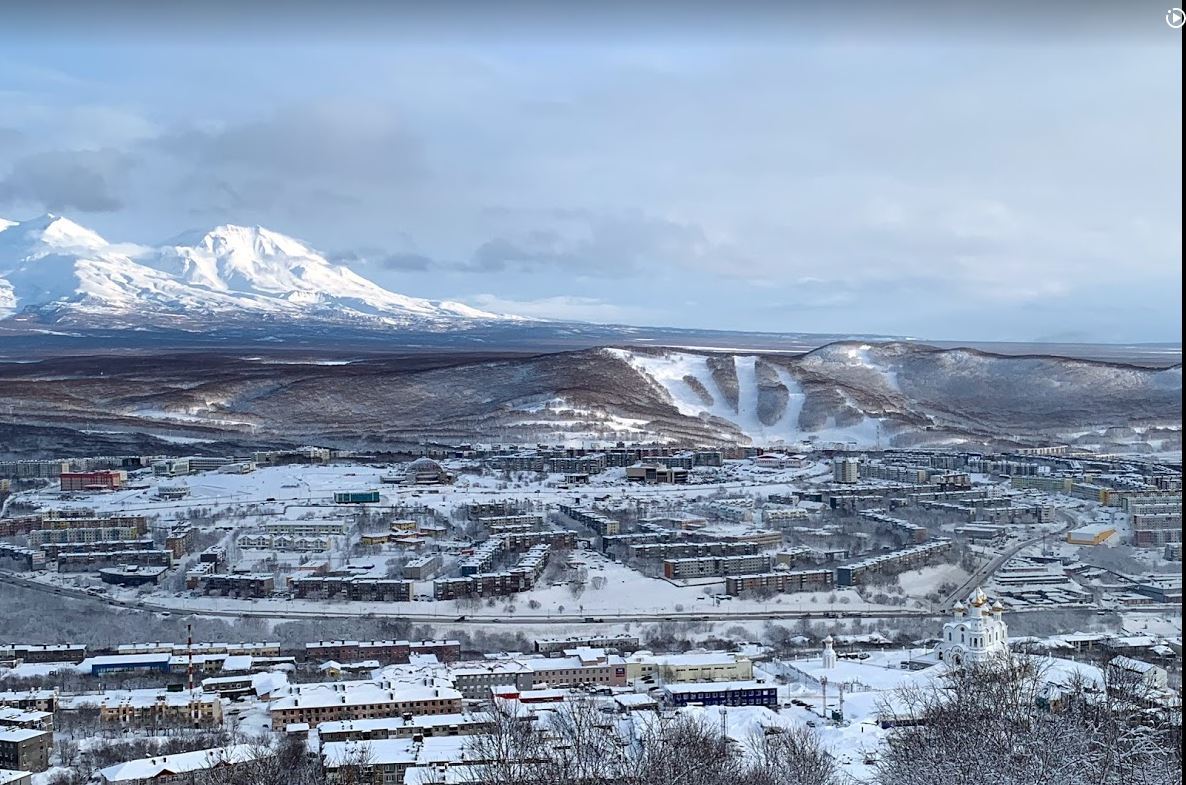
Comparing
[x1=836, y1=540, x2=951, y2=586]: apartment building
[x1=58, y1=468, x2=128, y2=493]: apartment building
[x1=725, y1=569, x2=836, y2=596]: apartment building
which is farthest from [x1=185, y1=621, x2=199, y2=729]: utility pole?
[x1=58, y1=468, x2=128, y2=493]: apartment building

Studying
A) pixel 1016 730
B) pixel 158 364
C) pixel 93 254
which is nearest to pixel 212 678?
pixel 1016 730

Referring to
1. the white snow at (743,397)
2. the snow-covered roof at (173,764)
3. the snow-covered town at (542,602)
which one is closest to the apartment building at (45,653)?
the snow-covered town at (542,602)

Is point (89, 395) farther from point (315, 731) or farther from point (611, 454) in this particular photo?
point (315, 731)

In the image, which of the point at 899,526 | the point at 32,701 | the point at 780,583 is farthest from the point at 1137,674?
the point at 899,526

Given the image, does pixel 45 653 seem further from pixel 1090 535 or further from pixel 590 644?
pixel 1090 535

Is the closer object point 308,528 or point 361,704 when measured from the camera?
point 361,704

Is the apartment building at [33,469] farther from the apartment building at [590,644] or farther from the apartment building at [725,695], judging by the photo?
the apartment building at [725,695]
